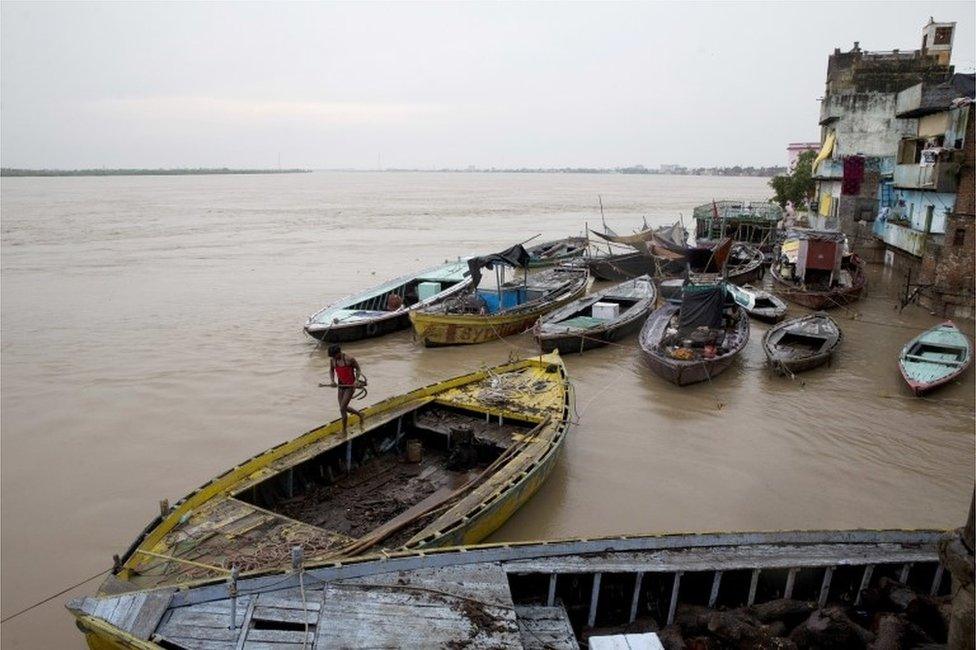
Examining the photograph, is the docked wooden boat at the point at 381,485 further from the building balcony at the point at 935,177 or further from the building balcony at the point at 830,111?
the building balcony at the point at 830,111

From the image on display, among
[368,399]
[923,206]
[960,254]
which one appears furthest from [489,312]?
[923,206]

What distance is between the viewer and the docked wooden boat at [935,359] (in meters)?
13.2

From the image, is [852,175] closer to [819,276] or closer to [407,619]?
[819,276]

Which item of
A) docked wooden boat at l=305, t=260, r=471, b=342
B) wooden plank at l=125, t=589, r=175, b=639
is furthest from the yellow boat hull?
wooden plank at l=125, t=589, r=175, b=639

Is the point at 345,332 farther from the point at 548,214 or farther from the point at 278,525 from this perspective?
the point at 548,214

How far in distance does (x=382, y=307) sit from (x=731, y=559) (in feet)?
48.0

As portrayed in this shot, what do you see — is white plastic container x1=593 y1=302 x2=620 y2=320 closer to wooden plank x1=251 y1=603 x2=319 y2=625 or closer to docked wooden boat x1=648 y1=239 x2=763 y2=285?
docked wooden boat x1=648 y1=239 x2=763 y2=285

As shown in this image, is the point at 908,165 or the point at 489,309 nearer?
the point at 489,309

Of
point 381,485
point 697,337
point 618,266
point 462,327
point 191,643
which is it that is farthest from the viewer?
point 618,266

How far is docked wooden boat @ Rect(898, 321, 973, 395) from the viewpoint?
43.5ft

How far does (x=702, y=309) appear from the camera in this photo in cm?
1551

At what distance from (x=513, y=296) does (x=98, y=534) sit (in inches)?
526

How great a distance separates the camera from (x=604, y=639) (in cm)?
529

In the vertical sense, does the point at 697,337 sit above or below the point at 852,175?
below
